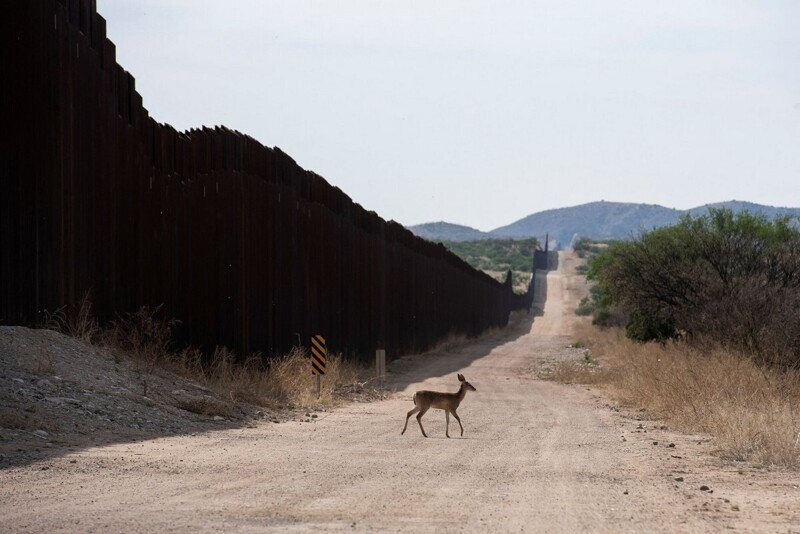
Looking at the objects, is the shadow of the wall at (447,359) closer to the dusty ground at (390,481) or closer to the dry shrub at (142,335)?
the dry shrub at (142,335)

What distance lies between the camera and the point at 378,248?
38281 millimetres

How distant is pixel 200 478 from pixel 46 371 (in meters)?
5.51

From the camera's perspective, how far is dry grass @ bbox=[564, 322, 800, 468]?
13.8 metres

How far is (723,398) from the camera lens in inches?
723

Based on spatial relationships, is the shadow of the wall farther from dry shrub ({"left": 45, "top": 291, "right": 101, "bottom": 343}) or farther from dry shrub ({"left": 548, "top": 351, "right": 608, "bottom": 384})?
dry shrub ({"left": 45, "top": 291, "right": 101, "bottom": 343})

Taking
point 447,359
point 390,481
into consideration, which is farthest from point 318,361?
point 447,359

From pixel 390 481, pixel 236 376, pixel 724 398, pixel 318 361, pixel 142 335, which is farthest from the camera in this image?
pixel 318 361

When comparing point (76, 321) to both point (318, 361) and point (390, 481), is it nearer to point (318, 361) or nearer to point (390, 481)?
point (318, 361)

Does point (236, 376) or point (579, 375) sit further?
point (579, 375)

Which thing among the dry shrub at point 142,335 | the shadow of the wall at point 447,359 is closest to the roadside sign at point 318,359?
the dry shrub at point 142,335

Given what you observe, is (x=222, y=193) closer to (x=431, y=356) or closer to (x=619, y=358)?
(x=619, y=358)

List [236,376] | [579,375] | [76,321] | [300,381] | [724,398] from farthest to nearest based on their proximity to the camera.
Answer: [579,375], [300,381], [236,376], [724,398], [76,321]

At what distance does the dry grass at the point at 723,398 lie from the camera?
1379cm

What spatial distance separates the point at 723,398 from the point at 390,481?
9.09 metres
